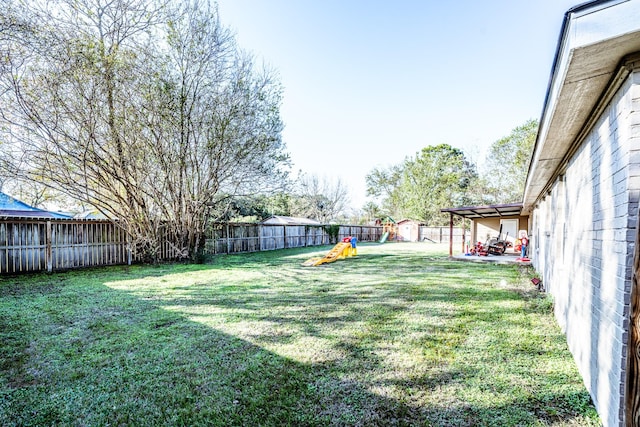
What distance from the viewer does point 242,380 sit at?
2.48 metres

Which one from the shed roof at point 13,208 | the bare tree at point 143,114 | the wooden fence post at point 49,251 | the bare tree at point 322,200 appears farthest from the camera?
the bare tree at point 322,200

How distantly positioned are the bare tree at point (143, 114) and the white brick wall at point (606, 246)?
309 inches

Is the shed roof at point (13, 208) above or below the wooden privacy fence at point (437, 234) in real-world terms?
above

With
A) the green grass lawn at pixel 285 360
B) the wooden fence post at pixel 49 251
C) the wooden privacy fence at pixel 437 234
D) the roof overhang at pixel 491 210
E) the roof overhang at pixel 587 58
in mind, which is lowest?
the wooden privacy fence at pixel 437 234

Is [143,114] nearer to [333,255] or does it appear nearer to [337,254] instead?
[333,255]

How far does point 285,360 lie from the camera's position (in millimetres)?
2844

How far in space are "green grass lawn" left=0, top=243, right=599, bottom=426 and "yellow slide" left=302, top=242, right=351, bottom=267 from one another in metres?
4.41

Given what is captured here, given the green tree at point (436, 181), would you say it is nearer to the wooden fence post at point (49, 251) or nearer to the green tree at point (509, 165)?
the green tree at point (509, 165)

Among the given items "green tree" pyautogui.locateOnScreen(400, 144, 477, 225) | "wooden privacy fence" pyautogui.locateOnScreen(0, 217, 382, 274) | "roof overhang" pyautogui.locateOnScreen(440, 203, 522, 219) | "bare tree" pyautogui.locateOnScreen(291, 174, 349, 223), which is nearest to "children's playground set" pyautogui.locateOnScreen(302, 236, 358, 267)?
"roof overhang" pyautogui.locateOnScreen(440, 203, 522, 219)

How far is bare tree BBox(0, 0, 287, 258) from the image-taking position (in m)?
7.27

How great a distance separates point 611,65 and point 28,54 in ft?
26.1

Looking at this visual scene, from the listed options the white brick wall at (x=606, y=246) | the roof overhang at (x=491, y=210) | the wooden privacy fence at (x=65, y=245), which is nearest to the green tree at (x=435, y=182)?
the roof overhang at (x=491, y=210)

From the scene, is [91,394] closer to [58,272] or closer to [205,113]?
[58,272]

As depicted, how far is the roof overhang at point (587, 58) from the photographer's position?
1.41 meters
